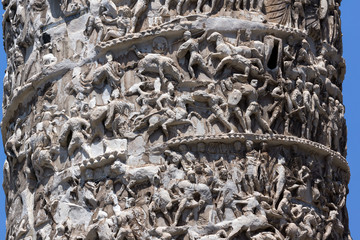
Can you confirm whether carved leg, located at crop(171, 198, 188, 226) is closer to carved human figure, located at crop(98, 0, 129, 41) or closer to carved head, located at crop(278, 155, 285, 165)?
carved head, located at crop(278, 155, 285, 165)

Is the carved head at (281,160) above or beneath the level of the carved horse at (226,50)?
beneath

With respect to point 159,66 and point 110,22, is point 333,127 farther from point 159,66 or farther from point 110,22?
point 110,22

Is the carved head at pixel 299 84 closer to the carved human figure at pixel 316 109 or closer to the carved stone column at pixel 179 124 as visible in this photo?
the carved stone column at pixel 179 124

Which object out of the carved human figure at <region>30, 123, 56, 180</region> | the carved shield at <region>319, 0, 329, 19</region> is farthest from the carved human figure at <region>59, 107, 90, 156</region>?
the carved shield at <region>319, 0, 329, 19</region>

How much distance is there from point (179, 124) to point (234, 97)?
59 centimetres

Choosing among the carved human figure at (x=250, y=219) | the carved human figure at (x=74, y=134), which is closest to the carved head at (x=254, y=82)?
the carved human figure at (x=250, y=219)

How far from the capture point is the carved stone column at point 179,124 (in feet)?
55.6

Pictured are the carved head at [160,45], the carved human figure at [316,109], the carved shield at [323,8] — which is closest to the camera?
the carved head at [160,45]

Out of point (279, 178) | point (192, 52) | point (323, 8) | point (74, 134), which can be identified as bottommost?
point (74, 134)

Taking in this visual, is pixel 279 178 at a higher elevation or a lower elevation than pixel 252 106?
lower

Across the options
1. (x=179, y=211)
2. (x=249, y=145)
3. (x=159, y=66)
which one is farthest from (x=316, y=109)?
(x=179, y=211)

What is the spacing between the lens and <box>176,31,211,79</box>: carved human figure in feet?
57.1

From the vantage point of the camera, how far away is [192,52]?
17438mm

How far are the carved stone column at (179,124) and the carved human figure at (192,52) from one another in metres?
0.02
